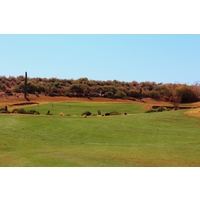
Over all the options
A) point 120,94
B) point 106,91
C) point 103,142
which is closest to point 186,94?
point 120,94

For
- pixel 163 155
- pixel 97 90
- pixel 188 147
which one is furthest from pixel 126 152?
pixel 97 90

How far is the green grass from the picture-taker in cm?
993

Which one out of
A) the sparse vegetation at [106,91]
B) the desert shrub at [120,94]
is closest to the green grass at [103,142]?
the sparse vegetation at [106,91]

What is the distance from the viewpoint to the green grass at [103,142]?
9930 millimetres

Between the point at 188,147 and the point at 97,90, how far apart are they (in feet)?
150

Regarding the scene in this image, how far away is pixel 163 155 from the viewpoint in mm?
10984

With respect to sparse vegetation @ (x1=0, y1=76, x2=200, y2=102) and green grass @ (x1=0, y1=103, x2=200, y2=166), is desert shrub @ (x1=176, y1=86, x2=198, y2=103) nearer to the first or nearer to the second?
sparse vegetation @ (x1=0, y1=76, x2=200, y2=102)

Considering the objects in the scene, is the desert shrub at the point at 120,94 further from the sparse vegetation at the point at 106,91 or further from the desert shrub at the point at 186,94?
the desert shrub at the point at 186,94

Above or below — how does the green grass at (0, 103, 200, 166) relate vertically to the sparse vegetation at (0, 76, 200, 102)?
below

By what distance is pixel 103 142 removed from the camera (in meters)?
14.8

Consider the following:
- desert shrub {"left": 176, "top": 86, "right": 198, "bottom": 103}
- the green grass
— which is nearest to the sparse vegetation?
desert shrub {"left": 176, "top": 86, "right": 198, "bottom": 103}

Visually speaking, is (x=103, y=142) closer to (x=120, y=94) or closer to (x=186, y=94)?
(x=186, y=94)
